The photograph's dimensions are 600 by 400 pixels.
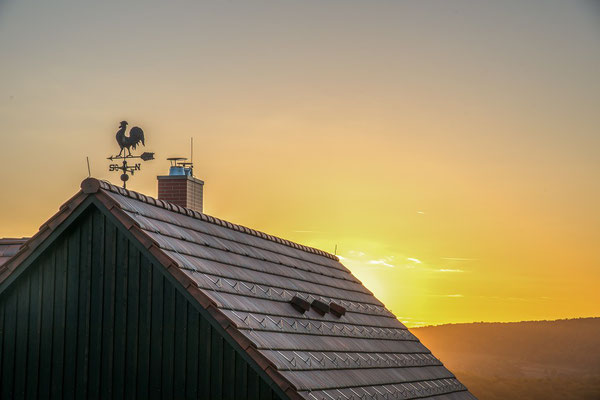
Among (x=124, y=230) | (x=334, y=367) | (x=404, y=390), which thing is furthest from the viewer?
(x=404, y=390)

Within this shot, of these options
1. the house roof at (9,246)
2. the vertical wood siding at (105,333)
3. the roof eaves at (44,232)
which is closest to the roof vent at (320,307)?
the vertical wood siding at (105,333)

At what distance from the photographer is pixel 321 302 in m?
21.8

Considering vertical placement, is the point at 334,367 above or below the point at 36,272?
below

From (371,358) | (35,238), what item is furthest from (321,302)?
(35,238)

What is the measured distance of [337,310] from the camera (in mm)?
22766

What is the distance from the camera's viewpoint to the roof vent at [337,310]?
2273 centimetres

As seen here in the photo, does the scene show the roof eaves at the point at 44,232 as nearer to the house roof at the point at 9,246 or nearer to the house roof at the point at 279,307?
the house roof at the point at 279,307

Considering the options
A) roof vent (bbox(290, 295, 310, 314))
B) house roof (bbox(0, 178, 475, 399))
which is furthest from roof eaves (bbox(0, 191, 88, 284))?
roof vent (bbox(290, 295, 310, 314))

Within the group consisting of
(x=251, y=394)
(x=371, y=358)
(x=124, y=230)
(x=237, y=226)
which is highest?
(x=237, y=226)

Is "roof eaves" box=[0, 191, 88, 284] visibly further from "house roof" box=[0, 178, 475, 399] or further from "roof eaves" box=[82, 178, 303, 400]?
"roof eaves" box=[82, 178, 303, 400]

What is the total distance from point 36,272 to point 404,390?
8210mm

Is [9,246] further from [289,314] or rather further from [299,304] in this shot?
[289,314]

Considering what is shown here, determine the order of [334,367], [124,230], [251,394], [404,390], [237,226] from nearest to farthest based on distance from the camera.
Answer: [251,394] < [124,230] < [334,367] < [404,390] < [237,226]

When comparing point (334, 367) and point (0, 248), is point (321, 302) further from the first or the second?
point (0, 248)
